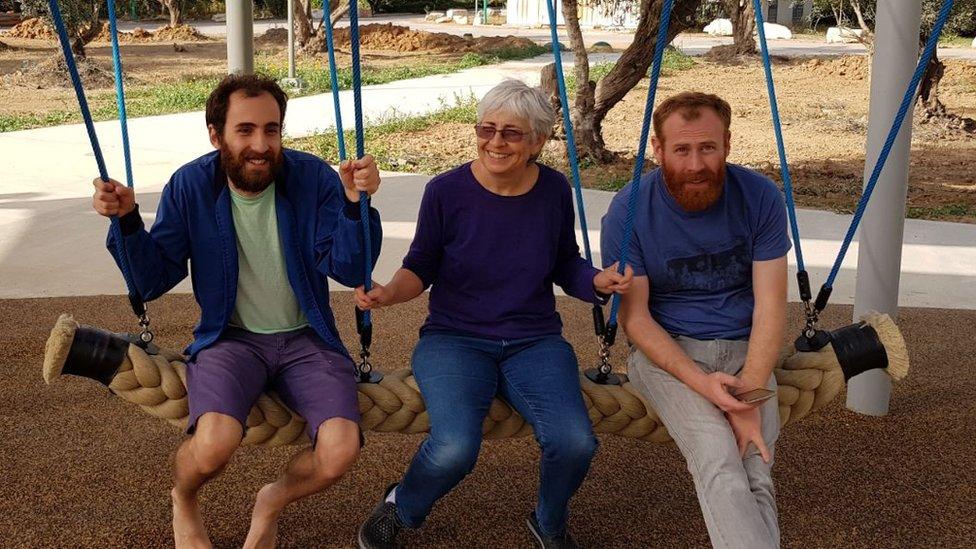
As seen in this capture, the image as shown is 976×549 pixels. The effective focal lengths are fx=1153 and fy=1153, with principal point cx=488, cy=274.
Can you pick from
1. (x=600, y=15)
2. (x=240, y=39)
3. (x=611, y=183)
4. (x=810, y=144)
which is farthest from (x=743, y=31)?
(x=240, y=39)

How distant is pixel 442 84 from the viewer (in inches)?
600

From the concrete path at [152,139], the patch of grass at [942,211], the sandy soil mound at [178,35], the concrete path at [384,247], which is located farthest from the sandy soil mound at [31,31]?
the patch of grass at [942,211]

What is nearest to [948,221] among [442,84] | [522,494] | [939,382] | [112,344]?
[939,382]

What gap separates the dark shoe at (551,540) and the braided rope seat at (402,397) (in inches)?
11.4

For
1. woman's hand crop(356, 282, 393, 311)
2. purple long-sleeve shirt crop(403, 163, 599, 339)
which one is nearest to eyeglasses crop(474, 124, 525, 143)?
purple long-sleeve shirt crop(403, 163, 599, 339)

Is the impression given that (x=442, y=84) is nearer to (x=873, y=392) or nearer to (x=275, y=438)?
(x=873, y=392)

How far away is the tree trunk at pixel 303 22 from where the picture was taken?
1886cm

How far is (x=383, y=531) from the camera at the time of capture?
116 inches

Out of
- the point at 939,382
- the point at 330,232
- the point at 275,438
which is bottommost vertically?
A: the point at 939,382

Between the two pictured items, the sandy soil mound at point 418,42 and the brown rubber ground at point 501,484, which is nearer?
the brown rubber ground at point 501,484

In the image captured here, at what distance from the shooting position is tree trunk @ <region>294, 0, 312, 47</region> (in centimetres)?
1886

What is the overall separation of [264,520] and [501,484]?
0.89 meters

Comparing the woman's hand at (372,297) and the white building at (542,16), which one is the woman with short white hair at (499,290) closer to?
the woman's hand at (372,297)

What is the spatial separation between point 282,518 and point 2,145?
7495mm
